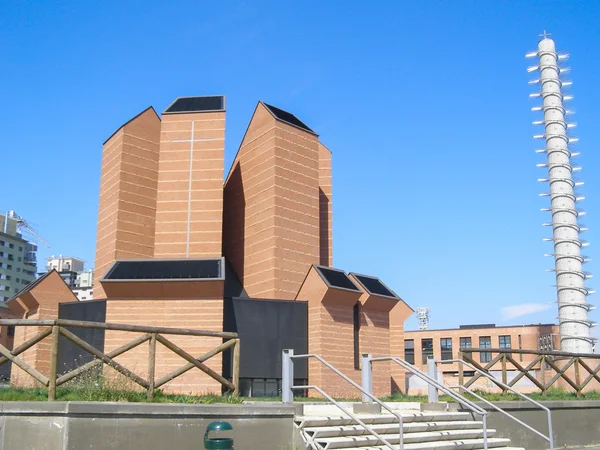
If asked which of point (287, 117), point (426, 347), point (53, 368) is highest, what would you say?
point (287, 117)

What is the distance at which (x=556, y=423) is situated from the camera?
15.9 meters

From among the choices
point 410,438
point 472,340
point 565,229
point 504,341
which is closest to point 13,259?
point 472,340

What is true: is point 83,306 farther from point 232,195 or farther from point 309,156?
point 309,156

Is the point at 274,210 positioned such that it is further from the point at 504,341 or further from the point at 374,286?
the point at 504,341

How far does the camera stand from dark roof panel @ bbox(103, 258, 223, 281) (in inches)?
987

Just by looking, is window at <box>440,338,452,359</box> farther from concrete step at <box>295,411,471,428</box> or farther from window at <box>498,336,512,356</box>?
concrete step at <box>295,411,471,428</box>

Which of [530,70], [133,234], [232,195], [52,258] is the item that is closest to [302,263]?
[232,195]

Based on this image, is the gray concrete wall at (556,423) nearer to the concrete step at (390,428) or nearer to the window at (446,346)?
the concrete step at (390,428)

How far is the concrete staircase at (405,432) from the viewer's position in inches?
427

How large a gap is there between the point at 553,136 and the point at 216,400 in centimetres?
4921

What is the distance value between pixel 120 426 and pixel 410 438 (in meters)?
5.10

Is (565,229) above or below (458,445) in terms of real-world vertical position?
above

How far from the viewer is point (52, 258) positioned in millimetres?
161375

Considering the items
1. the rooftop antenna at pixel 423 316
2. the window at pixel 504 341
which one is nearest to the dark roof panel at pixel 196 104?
the window at pixel 504 341
